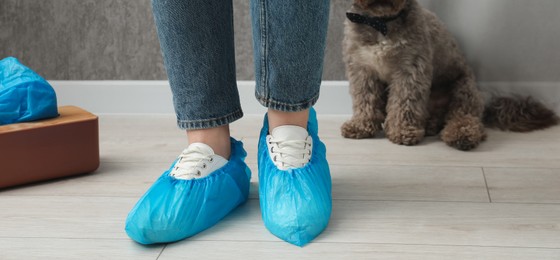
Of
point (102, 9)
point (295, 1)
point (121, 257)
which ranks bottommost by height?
point (121, 257)

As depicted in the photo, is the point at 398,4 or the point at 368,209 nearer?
the point at 368,209

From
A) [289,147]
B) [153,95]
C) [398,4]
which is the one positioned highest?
[398,4]

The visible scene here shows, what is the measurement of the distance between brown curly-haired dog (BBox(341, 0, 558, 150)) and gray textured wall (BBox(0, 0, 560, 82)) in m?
0.14

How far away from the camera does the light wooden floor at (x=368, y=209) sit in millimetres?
1031

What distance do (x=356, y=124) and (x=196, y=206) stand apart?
2.49 ft

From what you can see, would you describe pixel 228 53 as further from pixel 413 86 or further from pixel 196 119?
pixel 413 86

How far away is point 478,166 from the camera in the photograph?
147cm

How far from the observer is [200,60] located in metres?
1.04

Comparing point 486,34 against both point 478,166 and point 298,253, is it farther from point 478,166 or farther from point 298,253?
point 298,253

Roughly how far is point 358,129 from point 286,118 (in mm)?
655

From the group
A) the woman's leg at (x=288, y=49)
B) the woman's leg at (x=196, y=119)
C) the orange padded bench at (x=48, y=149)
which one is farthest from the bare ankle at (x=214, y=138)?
Answer: the orange padded bench at (x=48, y=149)

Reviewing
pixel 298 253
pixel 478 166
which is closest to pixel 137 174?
pixel 298 253

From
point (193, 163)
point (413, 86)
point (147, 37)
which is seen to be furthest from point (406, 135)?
point (147, 37)

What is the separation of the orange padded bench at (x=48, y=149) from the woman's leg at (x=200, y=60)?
0.39m
